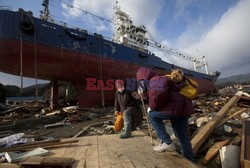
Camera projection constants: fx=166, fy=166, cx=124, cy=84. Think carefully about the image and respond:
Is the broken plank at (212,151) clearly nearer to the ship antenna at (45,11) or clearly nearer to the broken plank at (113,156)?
the broken plank at (113,156)

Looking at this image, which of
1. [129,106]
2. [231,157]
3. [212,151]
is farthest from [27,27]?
[231,157]

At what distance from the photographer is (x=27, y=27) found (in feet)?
34.6

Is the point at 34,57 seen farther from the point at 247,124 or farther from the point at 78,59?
the point at 247,124

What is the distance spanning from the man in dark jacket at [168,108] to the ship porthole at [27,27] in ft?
34.4

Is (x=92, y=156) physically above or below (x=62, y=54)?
below

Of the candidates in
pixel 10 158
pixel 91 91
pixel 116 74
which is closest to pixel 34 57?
pixel 91 91

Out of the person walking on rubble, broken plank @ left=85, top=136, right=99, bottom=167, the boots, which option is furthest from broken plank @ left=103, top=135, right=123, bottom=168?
the person walking on rubble

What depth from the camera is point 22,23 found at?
10.4m

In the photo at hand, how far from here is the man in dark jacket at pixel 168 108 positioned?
2.71 m

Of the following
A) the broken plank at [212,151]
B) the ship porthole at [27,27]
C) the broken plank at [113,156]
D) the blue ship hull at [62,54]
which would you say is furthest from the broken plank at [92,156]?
the ship porthole at [27,27]

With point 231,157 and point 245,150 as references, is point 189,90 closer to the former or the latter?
point 245,150

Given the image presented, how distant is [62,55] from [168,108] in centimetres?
1045

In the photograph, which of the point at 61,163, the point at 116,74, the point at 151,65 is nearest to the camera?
the point at 61,163

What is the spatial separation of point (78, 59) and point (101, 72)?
2.14 metres
